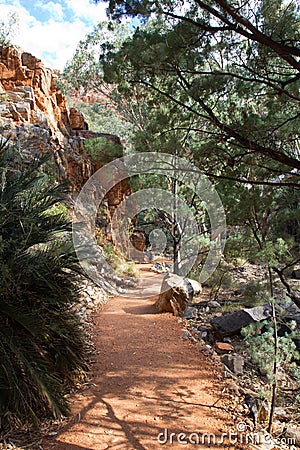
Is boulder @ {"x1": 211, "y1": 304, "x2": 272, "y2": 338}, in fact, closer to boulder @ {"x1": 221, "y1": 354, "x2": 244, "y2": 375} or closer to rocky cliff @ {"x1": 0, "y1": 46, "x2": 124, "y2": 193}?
boulder @ {"x1": 221, "y1": 354, "x2": 244, "y2": 375}

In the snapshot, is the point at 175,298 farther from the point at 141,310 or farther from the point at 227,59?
the point at 227,59

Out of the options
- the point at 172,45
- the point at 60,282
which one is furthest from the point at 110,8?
the point at 60,282

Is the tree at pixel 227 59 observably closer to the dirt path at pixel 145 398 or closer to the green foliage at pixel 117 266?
the dirt path at pixel 145 398

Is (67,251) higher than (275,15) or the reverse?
the reverse

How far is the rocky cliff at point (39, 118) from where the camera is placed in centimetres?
1075

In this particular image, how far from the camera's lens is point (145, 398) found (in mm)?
3420

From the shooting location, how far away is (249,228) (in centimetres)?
493

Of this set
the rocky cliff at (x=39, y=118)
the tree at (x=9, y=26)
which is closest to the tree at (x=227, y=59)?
the rocky cliff at (x=39, y=118)

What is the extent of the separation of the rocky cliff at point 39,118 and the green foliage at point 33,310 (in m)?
7.09

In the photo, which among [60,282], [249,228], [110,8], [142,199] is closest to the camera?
[60,282]

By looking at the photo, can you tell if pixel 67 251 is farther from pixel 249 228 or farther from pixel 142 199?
pixel 142 199

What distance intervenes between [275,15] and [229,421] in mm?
4530

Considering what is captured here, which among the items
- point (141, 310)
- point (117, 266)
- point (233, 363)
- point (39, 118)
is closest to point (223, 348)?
point (233, 363)

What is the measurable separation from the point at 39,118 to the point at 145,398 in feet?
35.0
